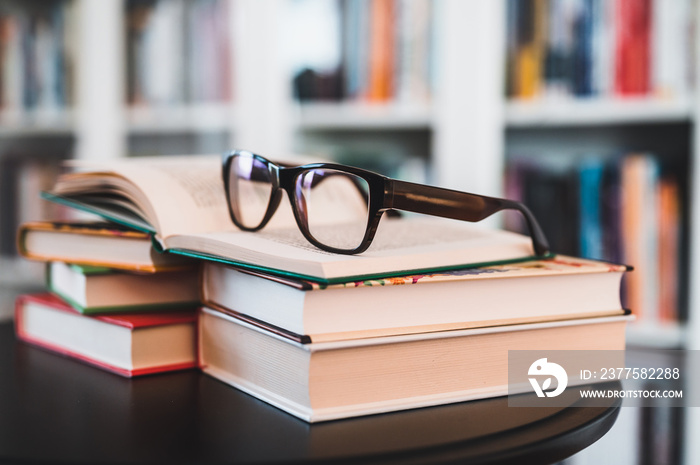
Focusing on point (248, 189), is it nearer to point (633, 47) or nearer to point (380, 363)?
point (380, 363)

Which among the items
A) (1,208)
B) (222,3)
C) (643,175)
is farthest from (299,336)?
(1,208)

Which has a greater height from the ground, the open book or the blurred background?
the blurred background

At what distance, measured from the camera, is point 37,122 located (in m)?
1.80

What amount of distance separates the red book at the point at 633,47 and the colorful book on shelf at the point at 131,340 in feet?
3.11

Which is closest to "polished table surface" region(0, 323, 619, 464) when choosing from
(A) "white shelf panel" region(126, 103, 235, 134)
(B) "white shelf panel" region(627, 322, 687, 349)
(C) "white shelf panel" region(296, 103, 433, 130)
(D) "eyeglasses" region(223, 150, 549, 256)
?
(D) "eyeglasses" region(223, 150, 549, 256)

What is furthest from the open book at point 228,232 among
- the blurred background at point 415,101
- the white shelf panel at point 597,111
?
the white shelf panel at point 597,111

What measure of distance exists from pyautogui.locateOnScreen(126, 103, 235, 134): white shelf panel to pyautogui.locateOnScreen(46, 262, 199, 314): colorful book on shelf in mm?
1068

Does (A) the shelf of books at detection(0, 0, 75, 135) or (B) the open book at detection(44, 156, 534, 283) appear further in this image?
(A) the shelf of books at detection(0, 0, 75, 135)

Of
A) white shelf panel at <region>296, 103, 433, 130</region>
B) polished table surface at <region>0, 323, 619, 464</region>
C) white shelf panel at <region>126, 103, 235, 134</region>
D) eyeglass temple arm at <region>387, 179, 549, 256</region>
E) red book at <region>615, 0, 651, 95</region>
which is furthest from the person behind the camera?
white shelf panel at <region>126, 103, 235, 134</region>

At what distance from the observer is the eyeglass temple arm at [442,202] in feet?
1.52

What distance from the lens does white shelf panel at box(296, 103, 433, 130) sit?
54.2 inches

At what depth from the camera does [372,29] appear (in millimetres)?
1399

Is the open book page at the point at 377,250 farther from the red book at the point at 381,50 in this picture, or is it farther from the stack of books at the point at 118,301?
the red book at the point at 381,50

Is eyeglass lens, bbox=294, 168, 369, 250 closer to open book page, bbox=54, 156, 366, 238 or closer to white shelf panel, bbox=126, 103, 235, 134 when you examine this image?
open book page, bbox=54, 156, 366, 238
